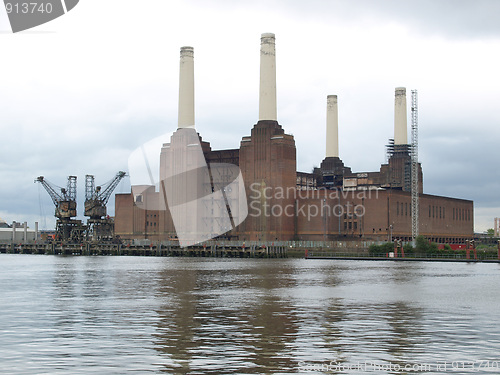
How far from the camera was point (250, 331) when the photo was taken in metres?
26.5

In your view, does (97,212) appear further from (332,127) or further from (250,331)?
(250,331)

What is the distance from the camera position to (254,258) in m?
127

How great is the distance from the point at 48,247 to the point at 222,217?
50.2 meters

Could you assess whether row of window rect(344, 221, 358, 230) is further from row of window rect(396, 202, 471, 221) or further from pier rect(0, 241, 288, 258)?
pier rect(0, 241, 288, 258)

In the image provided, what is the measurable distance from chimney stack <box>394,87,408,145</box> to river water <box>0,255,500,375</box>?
4301 inches

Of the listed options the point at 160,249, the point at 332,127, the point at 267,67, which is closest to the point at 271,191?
the point at 267,67

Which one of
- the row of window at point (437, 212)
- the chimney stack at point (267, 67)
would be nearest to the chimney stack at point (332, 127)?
the row of window at point (437, 212)

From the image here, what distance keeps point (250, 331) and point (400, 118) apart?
132569 millimetres

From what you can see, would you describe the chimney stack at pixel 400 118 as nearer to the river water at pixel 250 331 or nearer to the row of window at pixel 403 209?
the row of window at pixel 403 209

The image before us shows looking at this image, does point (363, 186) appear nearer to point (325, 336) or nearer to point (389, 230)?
point (389, 230)

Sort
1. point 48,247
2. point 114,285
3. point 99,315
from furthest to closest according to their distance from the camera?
point 48,247
point 114,285
point 99,315

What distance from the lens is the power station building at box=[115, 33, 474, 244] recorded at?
13788 cm

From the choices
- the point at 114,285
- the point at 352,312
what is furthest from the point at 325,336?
the point at 114,285

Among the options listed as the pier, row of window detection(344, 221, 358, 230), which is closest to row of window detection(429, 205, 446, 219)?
row of window detection(344, 221, 358, 230)
